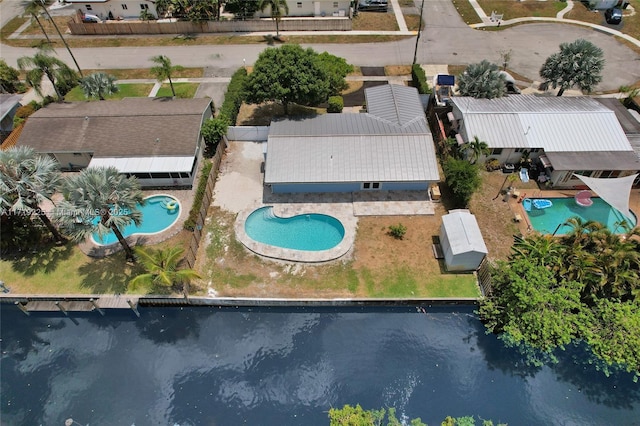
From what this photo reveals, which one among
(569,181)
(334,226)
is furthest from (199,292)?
(569,181)

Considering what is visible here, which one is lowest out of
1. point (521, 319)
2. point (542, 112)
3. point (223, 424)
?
point (223, 424)

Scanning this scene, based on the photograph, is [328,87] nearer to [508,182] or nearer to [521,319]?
[508,182]

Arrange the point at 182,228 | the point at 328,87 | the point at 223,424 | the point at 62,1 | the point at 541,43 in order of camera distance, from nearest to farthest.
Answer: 1. the point at 223,424
2. the point at 182,228
3. the point at 328,87
4. the point at 541,43
5. the point at 62,1

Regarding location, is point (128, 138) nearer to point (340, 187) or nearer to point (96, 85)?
point (96, 85)

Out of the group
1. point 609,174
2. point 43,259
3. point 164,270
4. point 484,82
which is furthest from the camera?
point 484,82

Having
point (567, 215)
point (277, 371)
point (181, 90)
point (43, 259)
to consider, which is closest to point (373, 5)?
point (181, 90)

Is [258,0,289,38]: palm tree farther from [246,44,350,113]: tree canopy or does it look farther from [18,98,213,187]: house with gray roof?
[18,98,213,187]: house with gray roof
